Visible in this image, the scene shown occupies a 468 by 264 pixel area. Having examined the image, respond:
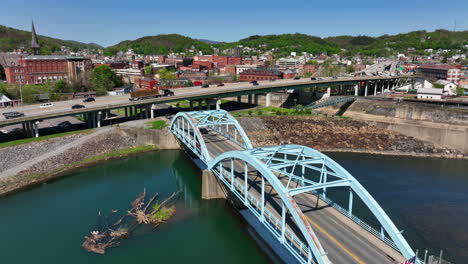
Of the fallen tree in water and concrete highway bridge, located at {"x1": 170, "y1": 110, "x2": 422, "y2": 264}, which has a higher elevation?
concrete highway bridge, located at {"x1": 170, "y1": 110, "x2": 422, "y2": 264}

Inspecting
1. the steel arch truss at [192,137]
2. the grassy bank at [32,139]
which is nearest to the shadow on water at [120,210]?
the steel arch truss at [192,137]

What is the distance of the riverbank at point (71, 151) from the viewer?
44125mm

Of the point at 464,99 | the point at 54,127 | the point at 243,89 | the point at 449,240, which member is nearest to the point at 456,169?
the point at 449,240

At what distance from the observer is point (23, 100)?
76.8 metres

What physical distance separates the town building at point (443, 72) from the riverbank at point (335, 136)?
190 feet

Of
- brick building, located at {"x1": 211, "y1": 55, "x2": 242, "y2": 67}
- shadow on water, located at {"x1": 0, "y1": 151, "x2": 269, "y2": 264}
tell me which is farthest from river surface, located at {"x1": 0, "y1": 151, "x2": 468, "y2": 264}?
brick building, located at {"x1": 211, "y1": 55, "x2": 242, "y2": 67}

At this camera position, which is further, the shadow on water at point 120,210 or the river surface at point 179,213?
the river surface at point 179,213

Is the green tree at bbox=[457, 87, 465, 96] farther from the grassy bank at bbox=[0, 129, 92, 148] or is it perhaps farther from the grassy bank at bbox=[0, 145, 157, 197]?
the grassy bank at bbox=[0, 129, 92, 148]

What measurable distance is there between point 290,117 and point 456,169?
3152cm

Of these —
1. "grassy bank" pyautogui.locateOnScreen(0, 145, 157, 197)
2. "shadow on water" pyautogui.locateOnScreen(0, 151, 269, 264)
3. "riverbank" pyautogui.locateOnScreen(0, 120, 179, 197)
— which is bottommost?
"shadow on water" pyautogui.locateOnScreen(0, 151, 269, 264)

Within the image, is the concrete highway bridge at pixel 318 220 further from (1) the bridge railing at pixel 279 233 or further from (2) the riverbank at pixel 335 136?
(2) the riverbank at pixel 335 136

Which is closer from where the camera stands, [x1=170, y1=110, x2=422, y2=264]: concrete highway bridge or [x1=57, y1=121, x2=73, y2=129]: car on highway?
[x1=170, y1=110, x2=422, y2=264]: concrete highway bridge

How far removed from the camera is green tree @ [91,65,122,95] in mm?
97012

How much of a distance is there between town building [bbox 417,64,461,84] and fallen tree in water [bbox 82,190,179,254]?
350 feet
